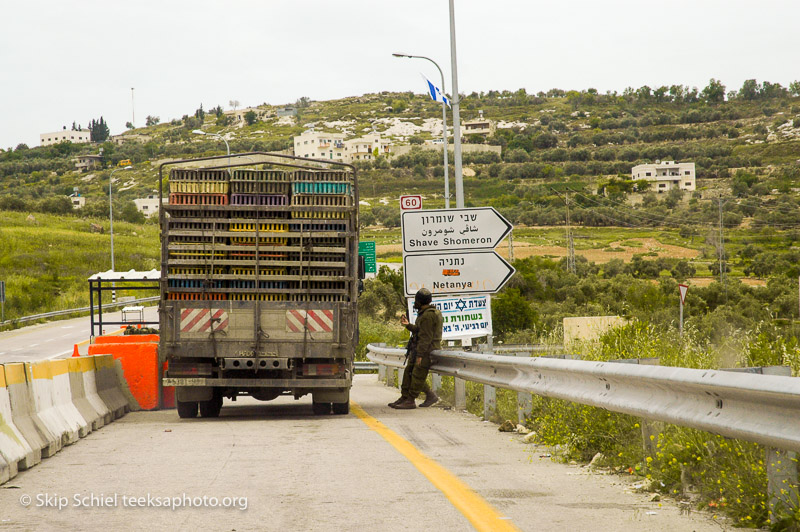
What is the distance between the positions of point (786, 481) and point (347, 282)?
8.43 m

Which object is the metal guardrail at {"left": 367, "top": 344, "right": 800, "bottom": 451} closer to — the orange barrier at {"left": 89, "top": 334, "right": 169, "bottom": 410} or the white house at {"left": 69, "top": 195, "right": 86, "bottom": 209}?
the orange barrier at {"left": 89, "top": 334, "right": 169, "bottom": 410}

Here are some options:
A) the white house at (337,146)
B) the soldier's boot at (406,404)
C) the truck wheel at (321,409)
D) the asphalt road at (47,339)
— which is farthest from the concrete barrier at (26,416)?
the white house at (337,146)

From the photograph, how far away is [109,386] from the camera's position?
544 inches

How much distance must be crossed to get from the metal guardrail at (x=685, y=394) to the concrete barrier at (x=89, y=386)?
17.6ft

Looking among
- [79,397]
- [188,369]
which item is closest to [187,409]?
[188,369]

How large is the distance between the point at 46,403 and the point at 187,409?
3737 mm

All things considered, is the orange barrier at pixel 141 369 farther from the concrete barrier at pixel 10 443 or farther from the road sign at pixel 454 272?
the concrete barrier at pixel 10 443

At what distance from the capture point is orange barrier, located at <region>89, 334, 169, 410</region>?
48.8 feet

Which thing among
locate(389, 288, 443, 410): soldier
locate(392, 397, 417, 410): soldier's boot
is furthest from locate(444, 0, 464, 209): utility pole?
locate(392, 397, 417, 410): soldier's boot

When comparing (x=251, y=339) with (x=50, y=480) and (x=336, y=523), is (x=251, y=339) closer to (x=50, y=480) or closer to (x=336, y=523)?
(x=50, y=480)

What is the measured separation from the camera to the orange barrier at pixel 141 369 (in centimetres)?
1486

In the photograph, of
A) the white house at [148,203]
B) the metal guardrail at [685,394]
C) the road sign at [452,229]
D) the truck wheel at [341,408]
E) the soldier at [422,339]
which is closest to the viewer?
the metal guardrail at [685,394]

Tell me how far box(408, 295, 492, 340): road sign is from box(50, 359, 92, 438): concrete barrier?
20.0ft

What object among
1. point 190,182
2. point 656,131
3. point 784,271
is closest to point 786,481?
point 190,182
